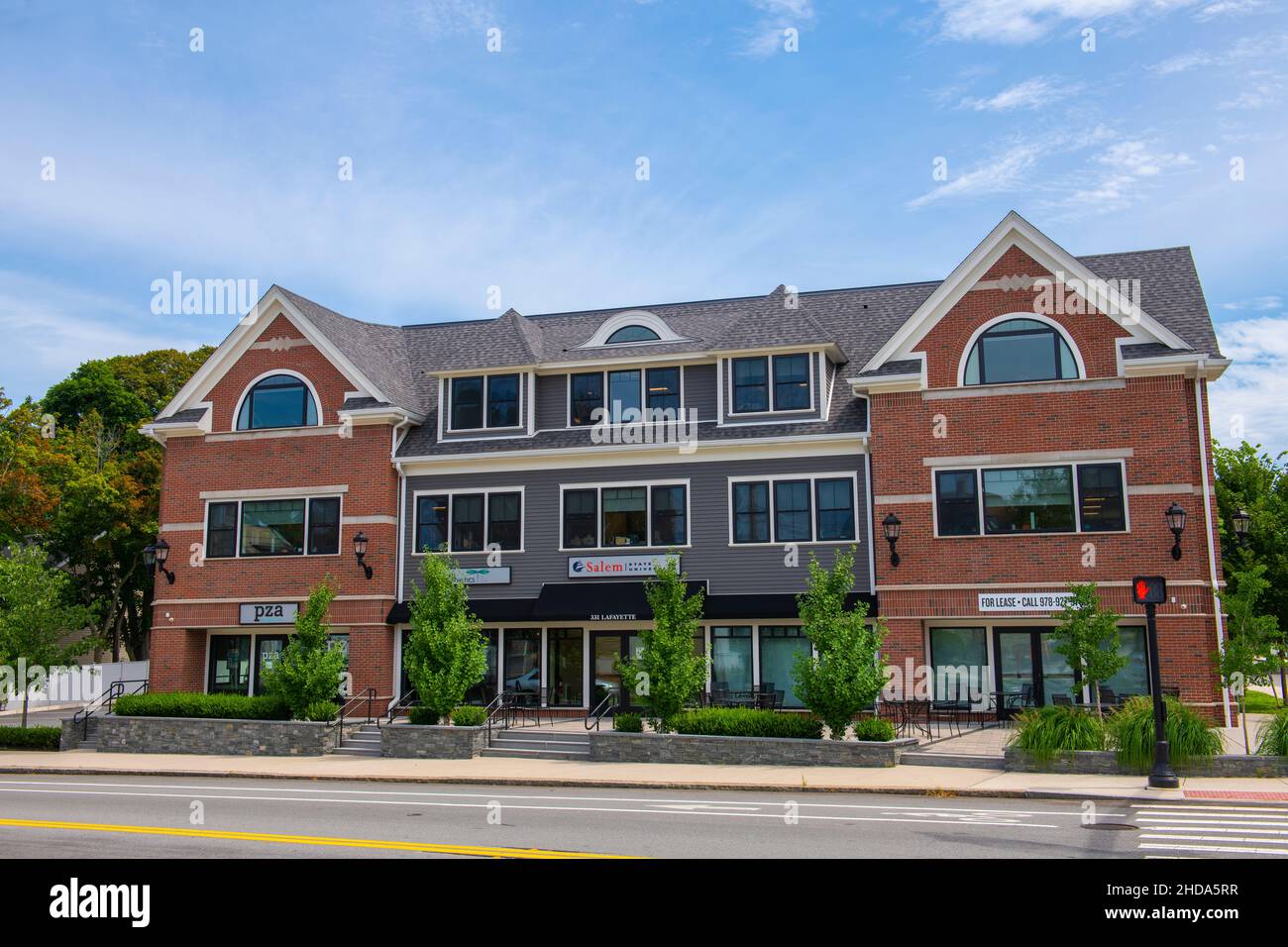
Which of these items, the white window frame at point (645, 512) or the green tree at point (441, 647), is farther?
the white window frame at point (645, 512)

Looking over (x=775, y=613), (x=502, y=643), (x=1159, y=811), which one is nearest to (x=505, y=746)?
(x=502, y=643)

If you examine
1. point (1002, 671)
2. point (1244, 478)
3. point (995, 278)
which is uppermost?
point (995, 278)

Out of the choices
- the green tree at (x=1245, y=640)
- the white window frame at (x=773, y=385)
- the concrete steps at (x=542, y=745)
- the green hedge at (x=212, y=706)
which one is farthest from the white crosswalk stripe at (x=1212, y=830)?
the green hedge at (x=212, y=706)

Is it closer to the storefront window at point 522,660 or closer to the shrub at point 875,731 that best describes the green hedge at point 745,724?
the shrub at point 875,731

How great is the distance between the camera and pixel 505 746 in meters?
23.8

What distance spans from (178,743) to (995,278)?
862 inches

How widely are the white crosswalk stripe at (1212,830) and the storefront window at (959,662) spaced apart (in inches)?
391

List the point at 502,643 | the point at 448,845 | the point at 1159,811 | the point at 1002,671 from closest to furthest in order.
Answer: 1. the point at 448,845
2. the point at 1159,811
3. the point at 1002,671
4. the point at 502,643

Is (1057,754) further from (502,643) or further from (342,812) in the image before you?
(502,643)

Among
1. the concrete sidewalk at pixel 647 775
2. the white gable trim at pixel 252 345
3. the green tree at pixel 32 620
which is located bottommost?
the concrete sidewalk at pixel 647 775

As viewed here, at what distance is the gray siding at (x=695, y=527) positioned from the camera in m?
26.8

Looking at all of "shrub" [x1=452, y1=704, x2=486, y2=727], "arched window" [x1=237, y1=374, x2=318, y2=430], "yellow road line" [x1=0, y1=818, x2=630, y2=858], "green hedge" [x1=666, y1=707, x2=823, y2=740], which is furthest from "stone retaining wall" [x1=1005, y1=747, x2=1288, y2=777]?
"arched window" [x1=237, y1=374, x2=318, y2=430]

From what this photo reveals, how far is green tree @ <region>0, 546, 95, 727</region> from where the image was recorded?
26.6 m

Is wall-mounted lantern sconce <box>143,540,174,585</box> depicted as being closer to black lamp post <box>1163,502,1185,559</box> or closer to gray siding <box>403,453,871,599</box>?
gray siding <box>403,453,871,599</box>
